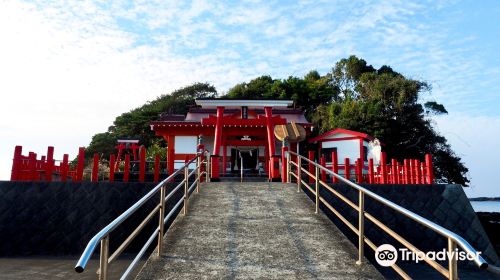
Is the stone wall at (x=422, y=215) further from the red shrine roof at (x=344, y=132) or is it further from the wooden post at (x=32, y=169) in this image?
the red shrine roof at (x=344, y=132)

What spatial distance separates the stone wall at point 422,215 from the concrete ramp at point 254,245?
2998mm

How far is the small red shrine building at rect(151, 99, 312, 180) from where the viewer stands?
17797mm

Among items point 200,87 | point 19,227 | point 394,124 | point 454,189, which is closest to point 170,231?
point 19,227

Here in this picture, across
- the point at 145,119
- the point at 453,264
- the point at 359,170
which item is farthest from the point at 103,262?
the point at 145,119

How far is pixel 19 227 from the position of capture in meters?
9.45

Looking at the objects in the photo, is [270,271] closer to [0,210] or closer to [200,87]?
[0,210]

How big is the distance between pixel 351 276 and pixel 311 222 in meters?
2.07

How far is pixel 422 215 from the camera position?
10492 mm

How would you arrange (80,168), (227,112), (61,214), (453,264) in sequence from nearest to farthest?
(453,264), (61,214), (80,168), (227,112)

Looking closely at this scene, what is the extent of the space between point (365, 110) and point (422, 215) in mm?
17737

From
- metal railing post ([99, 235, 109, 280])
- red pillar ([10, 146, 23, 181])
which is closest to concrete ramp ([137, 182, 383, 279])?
metal railing post ([99, 235, 109, 280])

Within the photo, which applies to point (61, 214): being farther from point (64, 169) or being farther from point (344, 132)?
point (344, 132)

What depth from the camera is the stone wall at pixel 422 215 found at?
9789 mm

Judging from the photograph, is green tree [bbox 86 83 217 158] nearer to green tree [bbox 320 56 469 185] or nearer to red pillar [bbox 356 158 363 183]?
green tree [bbox 320 56 469 185]
